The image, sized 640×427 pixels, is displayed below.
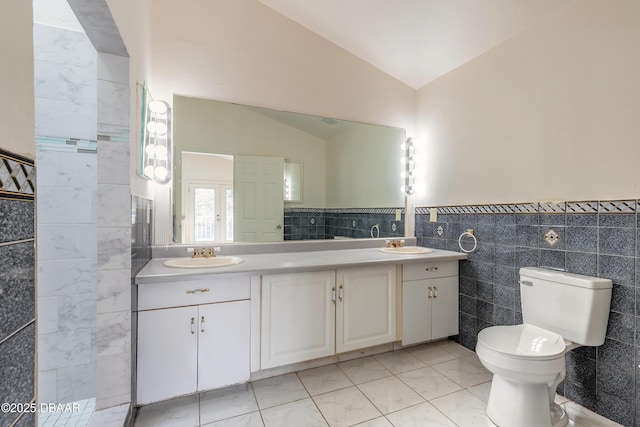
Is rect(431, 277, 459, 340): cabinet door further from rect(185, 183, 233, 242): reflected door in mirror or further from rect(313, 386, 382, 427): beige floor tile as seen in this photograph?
rect(185, 183, 233, 242): reflected door in mirror

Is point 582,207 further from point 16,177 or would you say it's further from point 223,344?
point 16,177

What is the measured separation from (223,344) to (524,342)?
5.65 feet

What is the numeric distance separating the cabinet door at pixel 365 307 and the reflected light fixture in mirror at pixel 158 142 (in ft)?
4.71

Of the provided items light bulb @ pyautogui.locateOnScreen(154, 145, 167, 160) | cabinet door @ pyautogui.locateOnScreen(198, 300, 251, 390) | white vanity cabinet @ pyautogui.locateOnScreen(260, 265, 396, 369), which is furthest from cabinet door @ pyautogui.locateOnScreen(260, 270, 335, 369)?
light bulb @ pyautogui.locateOnScreen(154, 145, 167, 160)

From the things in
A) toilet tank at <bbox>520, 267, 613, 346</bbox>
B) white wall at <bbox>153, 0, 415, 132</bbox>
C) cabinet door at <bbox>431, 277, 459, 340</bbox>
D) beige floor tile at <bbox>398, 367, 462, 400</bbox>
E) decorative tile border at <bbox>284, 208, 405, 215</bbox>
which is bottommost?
beige floor tile at <bbox>398, 367, 462, 400</bbox>

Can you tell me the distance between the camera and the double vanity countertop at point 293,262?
1620 millimetres

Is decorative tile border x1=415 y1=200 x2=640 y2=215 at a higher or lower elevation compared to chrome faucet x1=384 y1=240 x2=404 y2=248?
higher

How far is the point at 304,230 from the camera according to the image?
254 cm

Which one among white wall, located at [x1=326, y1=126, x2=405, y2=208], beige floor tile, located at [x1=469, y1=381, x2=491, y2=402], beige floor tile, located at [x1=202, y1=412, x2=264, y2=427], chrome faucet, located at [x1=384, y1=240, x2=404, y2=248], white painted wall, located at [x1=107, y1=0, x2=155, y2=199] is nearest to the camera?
white painted wall, located at [x1=107, y1=0, x2=155, y2=199]

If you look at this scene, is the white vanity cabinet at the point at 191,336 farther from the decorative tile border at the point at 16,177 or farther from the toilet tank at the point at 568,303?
the toilet tank at the point at 568,303

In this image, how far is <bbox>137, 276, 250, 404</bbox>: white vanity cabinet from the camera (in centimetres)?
159

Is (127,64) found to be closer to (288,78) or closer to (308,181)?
(288,78)

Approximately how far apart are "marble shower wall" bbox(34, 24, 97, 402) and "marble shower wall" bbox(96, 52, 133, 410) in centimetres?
37

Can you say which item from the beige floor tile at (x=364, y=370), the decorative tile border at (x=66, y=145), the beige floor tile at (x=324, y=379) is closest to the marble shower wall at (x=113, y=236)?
the decorative tile border at (x=66, y=145)
